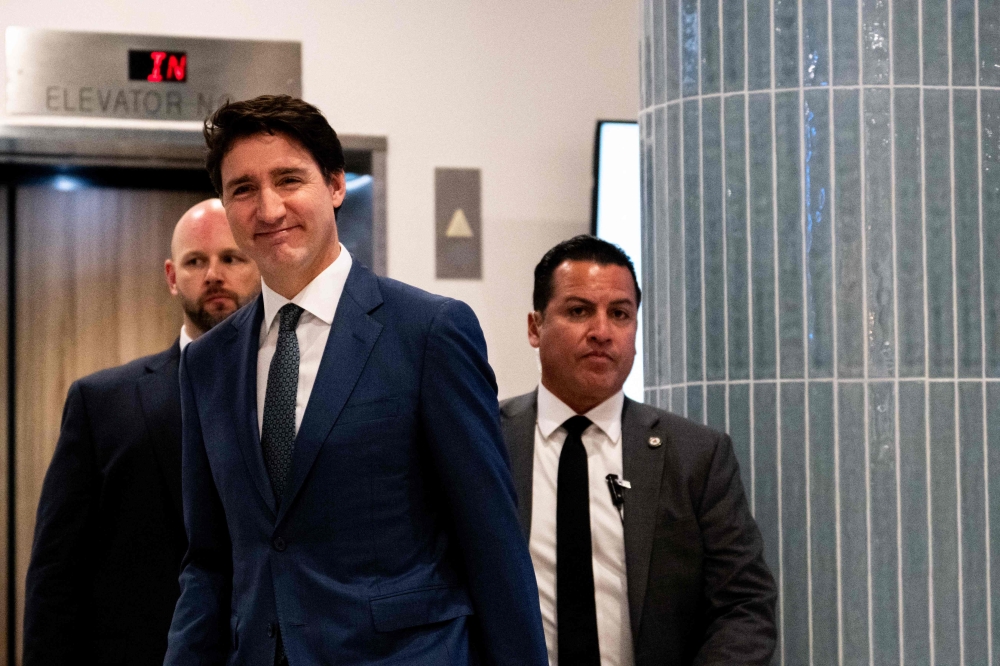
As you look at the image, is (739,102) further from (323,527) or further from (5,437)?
(5,437)

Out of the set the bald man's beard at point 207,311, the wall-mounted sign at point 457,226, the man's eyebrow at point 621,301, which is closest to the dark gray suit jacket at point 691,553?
the man's eyebrow at point 621,301

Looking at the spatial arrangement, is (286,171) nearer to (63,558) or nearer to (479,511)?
(479,511)

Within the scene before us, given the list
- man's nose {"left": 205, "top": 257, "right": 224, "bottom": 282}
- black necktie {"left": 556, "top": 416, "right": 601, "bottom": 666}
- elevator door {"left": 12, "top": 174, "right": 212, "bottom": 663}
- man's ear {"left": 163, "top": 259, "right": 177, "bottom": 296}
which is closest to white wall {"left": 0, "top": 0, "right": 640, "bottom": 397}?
elevator door {"left": 12, "top": 174, "right": 212, "bottom": 663}

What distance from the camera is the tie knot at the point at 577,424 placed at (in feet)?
8.66

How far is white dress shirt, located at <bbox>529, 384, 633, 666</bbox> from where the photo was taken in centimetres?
246

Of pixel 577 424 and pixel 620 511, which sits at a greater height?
pixel 577 424

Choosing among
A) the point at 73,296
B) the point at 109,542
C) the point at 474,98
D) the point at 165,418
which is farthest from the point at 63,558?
the point at 474,98

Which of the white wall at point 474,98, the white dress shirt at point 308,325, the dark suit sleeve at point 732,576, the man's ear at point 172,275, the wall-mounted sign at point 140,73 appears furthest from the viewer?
the white wall at point 474,98

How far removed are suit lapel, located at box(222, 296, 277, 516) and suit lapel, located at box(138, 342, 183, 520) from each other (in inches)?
24.9

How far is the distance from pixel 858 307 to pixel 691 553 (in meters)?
0.56

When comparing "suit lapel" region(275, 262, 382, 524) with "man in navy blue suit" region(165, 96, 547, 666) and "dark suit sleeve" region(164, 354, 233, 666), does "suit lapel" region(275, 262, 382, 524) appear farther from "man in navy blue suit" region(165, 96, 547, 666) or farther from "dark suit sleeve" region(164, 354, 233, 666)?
"dark suit sleeve" region(164, 354, 233, 666)

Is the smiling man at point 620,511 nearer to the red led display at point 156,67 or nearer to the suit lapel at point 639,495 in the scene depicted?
the suit lapel at point 639,495

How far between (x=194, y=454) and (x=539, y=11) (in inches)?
130

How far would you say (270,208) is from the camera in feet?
6.16
